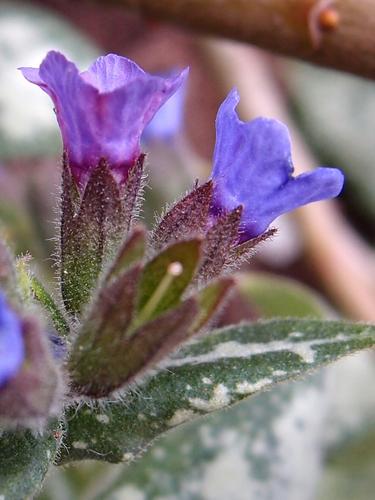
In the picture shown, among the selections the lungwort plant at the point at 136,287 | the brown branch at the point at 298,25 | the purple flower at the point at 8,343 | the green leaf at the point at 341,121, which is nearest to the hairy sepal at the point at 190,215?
the lungwort plant at the point at 136,287

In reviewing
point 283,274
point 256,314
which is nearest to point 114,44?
point 283,274

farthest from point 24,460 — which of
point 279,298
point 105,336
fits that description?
point 279,298

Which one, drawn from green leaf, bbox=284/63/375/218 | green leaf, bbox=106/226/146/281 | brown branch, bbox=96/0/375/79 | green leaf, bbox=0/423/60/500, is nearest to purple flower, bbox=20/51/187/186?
green leaf, bbox=106/226/146/281

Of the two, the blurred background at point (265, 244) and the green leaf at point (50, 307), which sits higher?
the green leaf at point (50, 307)

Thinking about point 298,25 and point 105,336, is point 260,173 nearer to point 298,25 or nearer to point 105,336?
point 105,336

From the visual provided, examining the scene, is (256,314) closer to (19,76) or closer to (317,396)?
(317,396)

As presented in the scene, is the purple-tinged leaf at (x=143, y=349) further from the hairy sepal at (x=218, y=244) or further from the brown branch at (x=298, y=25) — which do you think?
the brown branch at (x=298, y=25)
